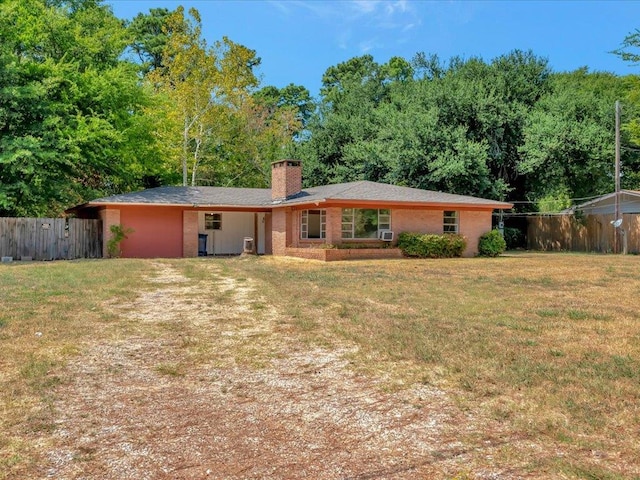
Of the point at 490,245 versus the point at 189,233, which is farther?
the point at 189,233

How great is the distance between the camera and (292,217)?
2169 centimetres

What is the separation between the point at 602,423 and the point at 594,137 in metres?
26.1

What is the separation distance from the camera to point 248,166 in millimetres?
35875

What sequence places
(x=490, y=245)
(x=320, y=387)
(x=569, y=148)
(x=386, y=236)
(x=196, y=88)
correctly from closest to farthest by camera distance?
(x=320, y=387), (x=386, y=236), (x=490, y=245), (x=569, y=148), (x=196, y=88)

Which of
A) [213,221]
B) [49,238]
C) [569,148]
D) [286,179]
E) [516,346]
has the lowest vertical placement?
[516,346]

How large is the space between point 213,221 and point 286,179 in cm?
433

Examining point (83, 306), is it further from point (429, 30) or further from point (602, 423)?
point (429, 30)

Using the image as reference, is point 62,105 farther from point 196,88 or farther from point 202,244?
point 196,88

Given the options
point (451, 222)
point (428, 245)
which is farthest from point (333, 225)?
point (451, 222)

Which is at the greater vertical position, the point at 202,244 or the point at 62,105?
the point at 62,105

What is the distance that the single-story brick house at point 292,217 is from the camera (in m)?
19.7

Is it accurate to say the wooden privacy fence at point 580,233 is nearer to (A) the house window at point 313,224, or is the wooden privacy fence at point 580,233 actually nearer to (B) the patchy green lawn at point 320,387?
(A) the house window at point 313,224

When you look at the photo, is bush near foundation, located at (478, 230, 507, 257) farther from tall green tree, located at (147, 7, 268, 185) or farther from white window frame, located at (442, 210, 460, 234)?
tall green tree, located at (147, 7, 268, 185)

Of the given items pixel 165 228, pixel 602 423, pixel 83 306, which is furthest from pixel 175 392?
pixel 165 228
